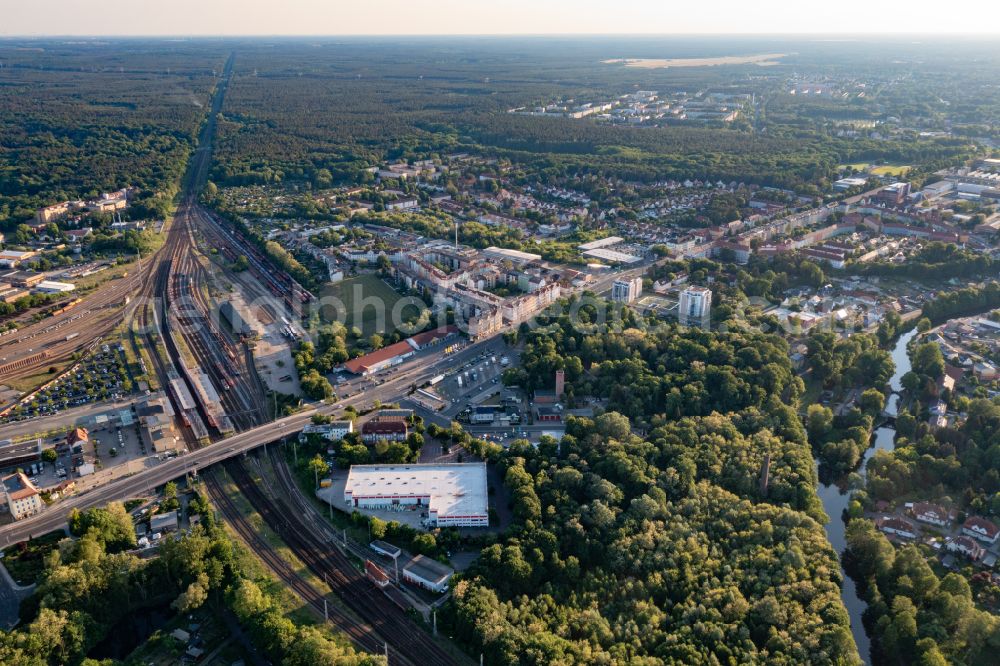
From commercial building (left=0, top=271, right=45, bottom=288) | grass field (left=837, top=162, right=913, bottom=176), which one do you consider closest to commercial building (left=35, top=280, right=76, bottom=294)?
commercial building (left=0, top=271, right=45, bottom=288)

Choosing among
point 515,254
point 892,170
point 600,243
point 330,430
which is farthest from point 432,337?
point 892,170

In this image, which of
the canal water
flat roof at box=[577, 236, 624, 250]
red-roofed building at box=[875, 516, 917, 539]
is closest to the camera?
the canal water

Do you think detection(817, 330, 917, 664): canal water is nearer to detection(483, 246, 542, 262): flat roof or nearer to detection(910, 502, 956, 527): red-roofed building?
detection(910, 502, 956, 527): red-roofed building

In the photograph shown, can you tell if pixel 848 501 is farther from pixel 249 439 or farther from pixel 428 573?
pixel 249 439

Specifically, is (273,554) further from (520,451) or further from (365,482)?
(520,451)

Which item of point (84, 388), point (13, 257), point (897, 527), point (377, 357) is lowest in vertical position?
point (897, 527)

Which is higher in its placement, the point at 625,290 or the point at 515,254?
the point at 515,254
